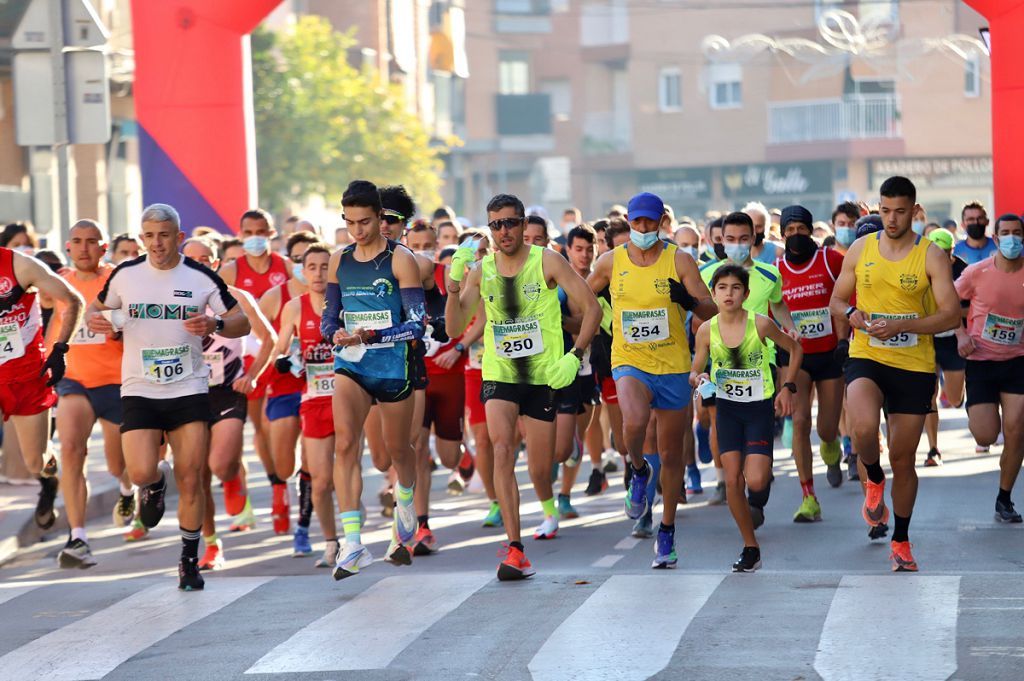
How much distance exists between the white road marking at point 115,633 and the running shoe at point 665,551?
6.96 ft

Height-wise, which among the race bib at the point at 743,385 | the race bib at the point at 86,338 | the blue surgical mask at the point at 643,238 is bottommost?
the race bib at the point at 743,385

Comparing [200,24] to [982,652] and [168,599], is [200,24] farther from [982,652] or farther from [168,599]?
[982,652]

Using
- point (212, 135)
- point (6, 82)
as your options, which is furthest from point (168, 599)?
point (6, 82)

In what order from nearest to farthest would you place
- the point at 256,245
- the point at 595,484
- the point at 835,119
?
the point at 256,245 → the point at 595,484 → the point at 835,119

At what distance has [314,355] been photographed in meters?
11.7

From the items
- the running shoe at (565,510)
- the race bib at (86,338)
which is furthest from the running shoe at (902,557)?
the race bib at (86,338)

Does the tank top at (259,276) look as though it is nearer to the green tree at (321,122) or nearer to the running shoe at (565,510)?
the running shoe at (565,510)

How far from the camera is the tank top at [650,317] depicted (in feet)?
36.4

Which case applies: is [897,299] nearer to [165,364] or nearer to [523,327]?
[523,327]

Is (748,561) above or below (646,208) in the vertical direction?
below

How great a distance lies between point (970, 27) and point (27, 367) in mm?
53588

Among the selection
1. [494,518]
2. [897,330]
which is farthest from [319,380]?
[897,330]

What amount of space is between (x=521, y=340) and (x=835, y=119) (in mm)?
56176

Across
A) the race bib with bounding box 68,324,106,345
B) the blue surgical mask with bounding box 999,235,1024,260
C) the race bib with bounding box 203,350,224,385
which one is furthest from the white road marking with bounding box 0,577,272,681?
the blue surgical mask with bounding box 999,235,1024,260
